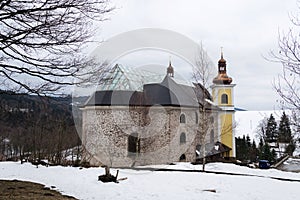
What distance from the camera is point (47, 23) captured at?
615cm

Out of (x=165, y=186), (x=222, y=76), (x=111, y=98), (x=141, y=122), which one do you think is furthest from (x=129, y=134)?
(x=222, y=76)

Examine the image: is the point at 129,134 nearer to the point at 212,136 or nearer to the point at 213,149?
the point at 212,136

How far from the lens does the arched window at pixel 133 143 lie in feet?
67.8

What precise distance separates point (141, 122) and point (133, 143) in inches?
61.7

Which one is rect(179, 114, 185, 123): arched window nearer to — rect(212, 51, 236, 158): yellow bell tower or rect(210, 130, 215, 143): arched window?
rect(210, 130, 215, 143): arched window

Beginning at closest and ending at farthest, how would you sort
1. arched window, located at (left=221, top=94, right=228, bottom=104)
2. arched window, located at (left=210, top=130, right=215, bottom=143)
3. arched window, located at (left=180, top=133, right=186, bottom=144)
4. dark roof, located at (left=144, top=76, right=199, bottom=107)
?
dark roof, located at (left=144, top=76, right=199, bottom=107)
arched window, located at (left=180, top=133, right=186, bottom=144)
arched window, located at (left=210, top=130, right=215, bottom=143)
arched window, located at (left=221, top=94, right=228, bottom=104)

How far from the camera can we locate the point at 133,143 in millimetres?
20859

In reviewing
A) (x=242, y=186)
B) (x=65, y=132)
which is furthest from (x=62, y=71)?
(x=65, y=132)

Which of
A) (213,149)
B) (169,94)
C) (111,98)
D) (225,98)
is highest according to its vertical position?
(225,98)

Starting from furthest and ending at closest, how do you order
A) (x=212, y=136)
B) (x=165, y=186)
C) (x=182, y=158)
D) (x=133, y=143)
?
(x=212, y=136)
(x=182, y=158)
(x=133, y=143)
(x=165, y=186)

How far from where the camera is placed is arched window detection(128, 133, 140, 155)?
20656mm

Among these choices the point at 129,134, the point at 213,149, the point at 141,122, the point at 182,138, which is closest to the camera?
the point at 129,134

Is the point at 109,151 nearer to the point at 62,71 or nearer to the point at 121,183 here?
the point at 121,183

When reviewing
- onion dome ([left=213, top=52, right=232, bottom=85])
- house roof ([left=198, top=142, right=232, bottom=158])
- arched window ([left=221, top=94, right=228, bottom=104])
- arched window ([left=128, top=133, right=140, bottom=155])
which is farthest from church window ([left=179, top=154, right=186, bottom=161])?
onion dome ([left=213, top=52, right=232, bottom=85])
